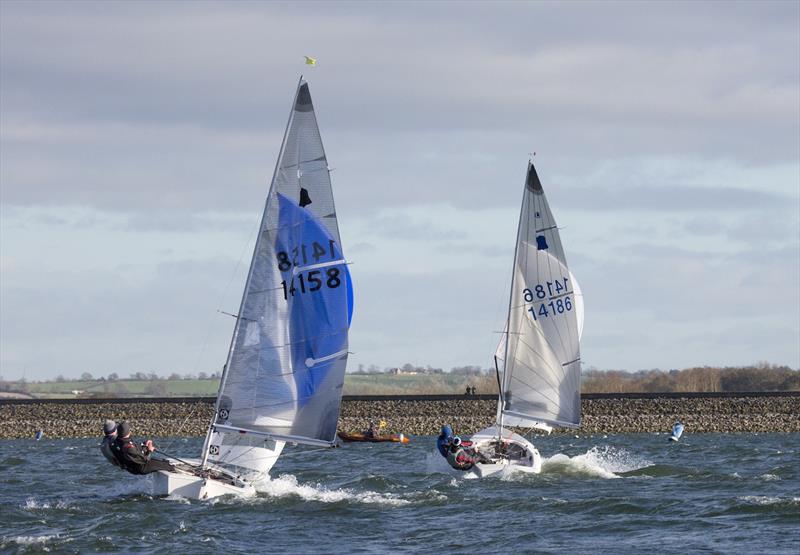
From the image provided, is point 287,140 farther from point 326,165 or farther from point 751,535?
point 751,535

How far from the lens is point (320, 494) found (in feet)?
99.3

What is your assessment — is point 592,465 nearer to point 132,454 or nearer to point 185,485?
point 185,485

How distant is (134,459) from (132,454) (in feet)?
0.45

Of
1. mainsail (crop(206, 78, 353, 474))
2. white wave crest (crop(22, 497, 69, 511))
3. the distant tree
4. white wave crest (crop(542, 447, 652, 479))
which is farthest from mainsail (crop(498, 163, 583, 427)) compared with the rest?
the distant tree

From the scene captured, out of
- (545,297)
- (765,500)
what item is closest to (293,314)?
(765,500)

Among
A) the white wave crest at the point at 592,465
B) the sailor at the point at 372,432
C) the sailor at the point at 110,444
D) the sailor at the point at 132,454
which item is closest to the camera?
the sailor at the point at 132,454

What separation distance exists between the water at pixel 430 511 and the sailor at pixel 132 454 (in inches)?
27.6

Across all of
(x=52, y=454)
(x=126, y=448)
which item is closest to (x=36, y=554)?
(x=126, y=448)

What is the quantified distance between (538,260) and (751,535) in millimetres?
13692

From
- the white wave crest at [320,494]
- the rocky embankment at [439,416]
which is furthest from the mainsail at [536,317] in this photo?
the rocky embankment at [439,416]

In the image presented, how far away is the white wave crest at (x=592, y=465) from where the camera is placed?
35878mm

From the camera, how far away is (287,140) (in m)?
27.8

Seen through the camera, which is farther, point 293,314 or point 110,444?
point 293,314

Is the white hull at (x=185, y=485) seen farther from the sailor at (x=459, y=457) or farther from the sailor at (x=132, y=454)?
the sailor at (x=459, y=457)
